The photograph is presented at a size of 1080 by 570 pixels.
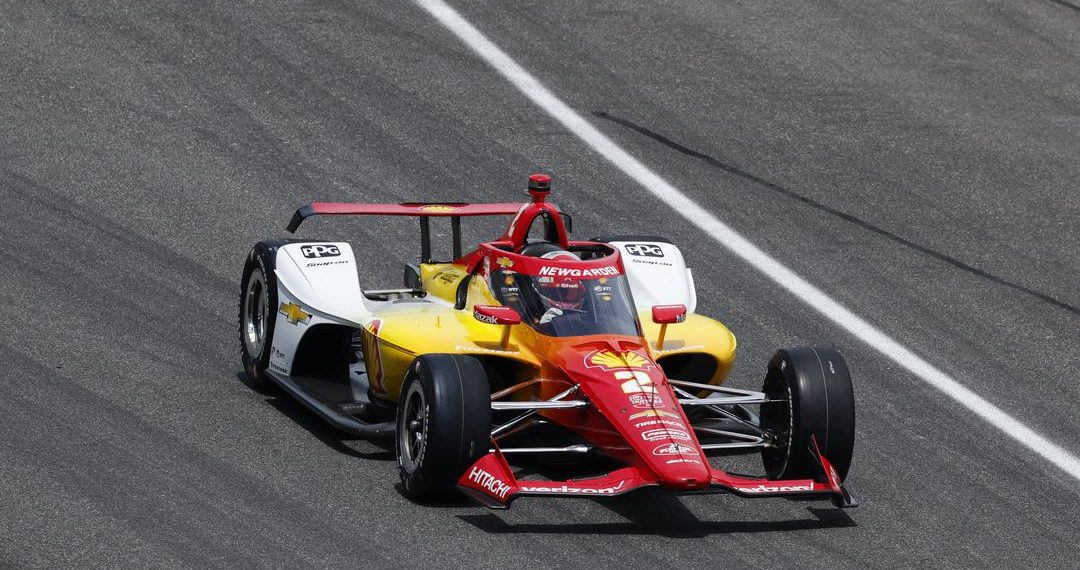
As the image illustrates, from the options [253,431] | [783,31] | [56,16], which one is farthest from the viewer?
[783,31]

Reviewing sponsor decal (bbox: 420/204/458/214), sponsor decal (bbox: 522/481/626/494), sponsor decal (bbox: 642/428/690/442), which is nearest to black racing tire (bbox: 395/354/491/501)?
sponsor decal (bbox: 522/481/626/494)

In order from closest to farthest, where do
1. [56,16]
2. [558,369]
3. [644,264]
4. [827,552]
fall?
[827,552]
[558,369]
[644,264]
[56,16]

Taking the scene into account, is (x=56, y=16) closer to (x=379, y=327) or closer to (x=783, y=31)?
(x=783, y=31)

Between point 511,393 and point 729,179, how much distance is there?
7.08 meters

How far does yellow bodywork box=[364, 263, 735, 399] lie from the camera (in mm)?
9656

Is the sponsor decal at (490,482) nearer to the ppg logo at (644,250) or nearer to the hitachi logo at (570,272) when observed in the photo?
the hitachi logo at (570,272)

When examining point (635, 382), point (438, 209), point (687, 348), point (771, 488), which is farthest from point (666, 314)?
point (438, 209)

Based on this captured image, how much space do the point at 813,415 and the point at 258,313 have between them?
4.21m

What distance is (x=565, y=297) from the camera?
382 inches

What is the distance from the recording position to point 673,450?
28.2 ft

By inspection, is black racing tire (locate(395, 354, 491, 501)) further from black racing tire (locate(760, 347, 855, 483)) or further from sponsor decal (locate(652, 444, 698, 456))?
black racing tire (locate(760, 347, 855, 483))

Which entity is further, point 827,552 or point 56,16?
point 56,16


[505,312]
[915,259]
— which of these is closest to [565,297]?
[505,312]

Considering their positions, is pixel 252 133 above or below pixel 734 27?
below
